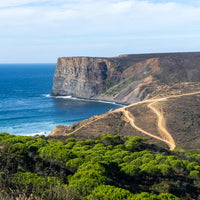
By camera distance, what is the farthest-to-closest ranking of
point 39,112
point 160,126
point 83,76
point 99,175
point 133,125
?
point 83,76
point 39,112
point 133,125
point 160,126
point 99,175

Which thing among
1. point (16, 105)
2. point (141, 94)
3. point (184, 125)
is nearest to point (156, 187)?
point (184, 125)

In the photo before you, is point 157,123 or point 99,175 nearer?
point 99,175

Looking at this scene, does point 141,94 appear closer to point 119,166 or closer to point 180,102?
point 180,102

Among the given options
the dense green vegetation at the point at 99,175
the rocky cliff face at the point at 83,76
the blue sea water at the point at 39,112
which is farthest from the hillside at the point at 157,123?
the rocky cliff face at the point at 83,76

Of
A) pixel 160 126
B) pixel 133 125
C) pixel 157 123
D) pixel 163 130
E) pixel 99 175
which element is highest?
pixel 99 175

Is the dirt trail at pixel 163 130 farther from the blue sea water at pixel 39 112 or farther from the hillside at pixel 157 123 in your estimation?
the blue sea water at pixel 39 112

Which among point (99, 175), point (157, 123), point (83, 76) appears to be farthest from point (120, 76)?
point (99, 175)

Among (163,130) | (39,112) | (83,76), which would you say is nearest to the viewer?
(163,130)

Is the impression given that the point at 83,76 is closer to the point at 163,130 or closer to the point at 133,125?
the point at 133,125
